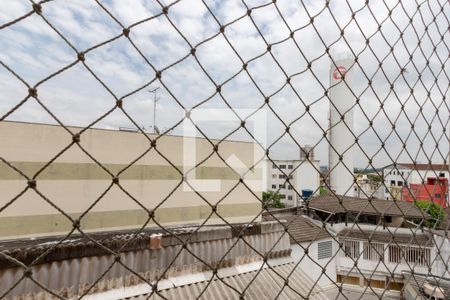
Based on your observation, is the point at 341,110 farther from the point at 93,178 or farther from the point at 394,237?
the point at 93,178

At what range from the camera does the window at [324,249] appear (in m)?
7.86

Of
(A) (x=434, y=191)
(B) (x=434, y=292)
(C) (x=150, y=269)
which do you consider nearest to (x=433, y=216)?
(A) (x=434, y=191)

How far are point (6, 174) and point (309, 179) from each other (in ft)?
33.4

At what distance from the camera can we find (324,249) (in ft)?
26.2

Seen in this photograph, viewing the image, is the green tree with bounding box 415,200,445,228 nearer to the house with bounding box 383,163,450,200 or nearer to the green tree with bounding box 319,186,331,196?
the house with bounding box 383,163,450,200

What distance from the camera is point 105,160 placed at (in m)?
7.05

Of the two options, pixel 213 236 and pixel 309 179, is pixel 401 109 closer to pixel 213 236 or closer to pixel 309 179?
pixel 213 236

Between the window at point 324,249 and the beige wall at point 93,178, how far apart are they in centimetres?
231

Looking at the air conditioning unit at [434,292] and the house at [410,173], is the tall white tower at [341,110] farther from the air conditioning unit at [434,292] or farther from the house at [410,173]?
the air conditioning unit at [434,292]

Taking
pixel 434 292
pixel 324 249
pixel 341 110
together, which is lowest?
pixel 324 249

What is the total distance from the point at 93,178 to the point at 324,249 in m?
5.96

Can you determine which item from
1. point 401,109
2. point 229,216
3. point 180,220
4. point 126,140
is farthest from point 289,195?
point 401,109

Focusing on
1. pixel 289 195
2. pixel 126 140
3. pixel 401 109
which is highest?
pixel 126 140

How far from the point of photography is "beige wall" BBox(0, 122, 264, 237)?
6.06 metres
